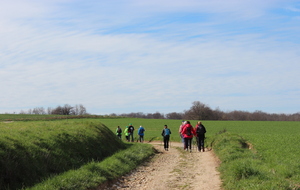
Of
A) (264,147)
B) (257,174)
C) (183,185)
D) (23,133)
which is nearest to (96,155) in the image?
(23,133)

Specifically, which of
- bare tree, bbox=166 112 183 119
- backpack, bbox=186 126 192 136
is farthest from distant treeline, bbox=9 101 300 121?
backpack, bbox=186 126 192 136

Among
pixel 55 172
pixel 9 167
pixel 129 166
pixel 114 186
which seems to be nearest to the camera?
pixel 9 167

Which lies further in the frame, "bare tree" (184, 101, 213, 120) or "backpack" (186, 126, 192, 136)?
"bare tree" (184, 101, 213, 120)

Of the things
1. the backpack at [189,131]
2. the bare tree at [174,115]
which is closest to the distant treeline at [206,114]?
the bare tree at [174,115]

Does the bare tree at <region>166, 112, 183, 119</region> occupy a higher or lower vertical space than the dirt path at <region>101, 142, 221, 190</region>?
higher

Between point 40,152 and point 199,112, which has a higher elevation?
point 199,112

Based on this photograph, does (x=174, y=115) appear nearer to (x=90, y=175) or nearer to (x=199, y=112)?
(x=199, y=112)

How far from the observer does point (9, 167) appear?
9953mm

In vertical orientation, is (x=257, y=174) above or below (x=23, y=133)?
below

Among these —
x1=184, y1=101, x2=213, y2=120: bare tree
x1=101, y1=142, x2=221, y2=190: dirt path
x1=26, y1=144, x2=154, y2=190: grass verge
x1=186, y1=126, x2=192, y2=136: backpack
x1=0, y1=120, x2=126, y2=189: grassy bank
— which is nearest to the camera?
x1=26, y1=144, x2=154, y2=190: grass verge

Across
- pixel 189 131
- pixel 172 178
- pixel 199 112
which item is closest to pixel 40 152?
pixel 172 178

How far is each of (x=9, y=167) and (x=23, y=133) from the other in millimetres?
4111

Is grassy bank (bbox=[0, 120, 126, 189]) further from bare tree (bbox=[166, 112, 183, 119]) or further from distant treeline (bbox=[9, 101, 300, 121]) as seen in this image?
bare tree (bbox=[166, 112, 183, 119])

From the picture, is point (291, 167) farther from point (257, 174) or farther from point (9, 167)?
point (9, 167)
